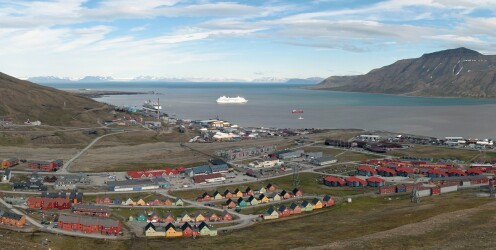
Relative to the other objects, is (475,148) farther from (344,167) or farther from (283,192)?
(283,192)

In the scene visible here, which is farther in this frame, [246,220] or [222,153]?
[222,153]

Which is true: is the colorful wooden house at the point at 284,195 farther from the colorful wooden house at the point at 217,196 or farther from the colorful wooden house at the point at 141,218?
the colorful wooden house at the point at 141,218

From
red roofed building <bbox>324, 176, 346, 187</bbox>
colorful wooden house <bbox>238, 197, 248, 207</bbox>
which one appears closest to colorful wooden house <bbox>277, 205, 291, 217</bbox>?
colorful wooden house <bbox>238, 197, 248, 207</bbox>

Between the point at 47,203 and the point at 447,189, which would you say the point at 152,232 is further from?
the point at 447,189

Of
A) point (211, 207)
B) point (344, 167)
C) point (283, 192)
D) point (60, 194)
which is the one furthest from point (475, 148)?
point (60, 194)

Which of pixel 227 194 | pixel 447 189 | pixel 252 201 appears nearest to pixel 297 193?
pixel 252 201

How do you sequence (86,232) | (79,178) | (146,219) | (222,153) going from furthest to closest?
(222,153), (79,178), (146,219), (86,232)
